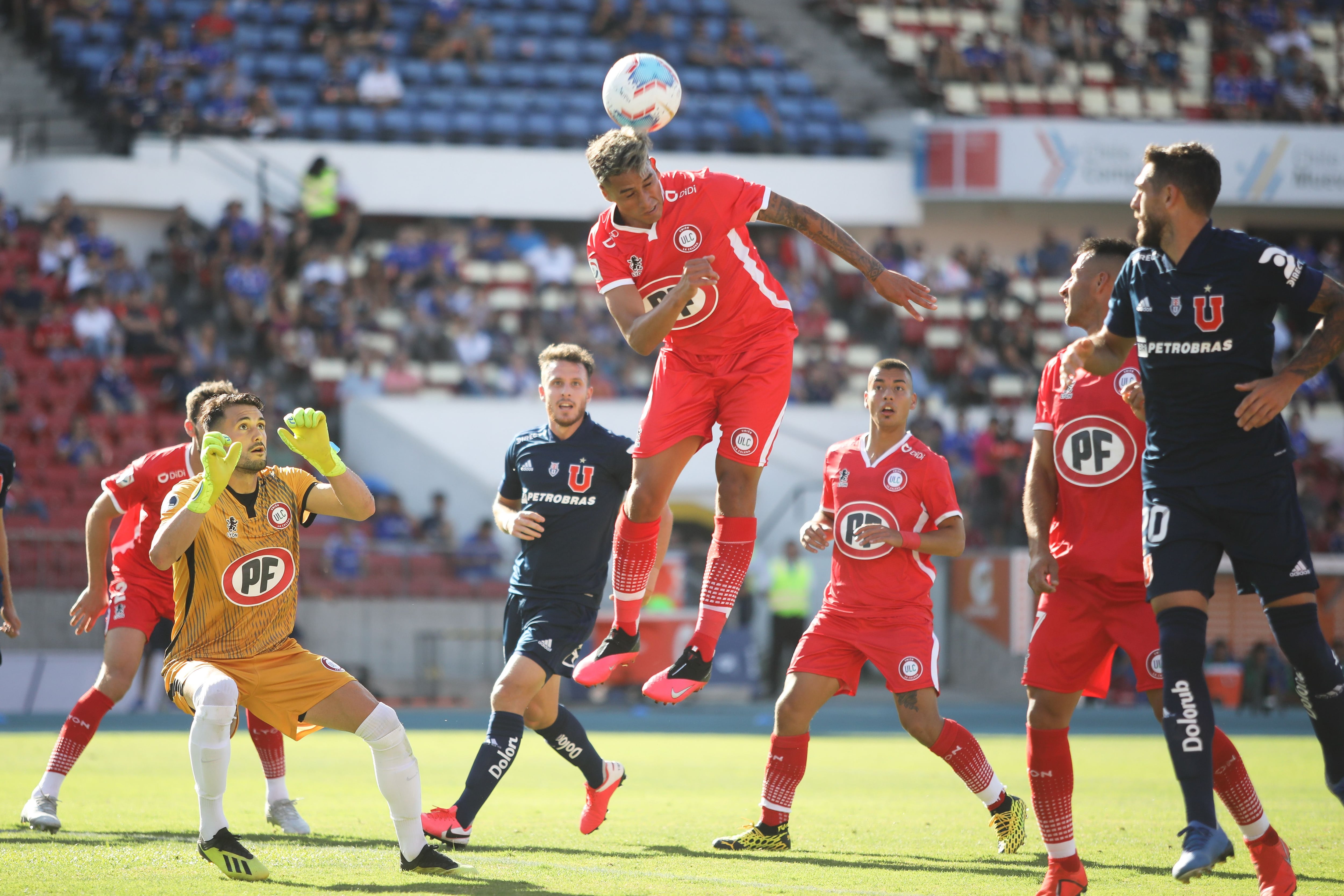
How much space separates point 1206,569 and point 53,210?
20493 millimetres

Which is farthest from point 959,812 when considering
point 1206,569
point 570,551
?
point 1206,569

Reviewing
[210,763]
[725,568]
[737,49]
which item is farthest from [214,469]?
[737,49]

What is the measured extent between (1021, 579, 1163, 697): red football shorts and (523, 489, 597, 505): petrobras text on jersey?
248cm

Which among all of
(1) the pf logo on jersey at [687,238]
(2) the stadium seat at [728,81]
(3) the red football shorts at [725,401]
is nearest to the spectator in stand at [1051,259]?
(2) the stadium seat at [728,81]

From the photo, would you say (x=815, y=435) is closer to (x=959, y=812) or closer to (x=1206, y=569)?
(x=959, y=812)

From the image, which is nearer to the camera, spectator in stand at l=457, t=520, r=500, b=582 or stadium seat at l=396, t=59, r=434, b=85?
spectator in stand at l=457, t=520, r=500, b=582

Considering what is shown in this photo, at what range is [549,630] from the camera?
7.50m

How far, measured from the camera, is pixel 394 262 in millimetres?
23484

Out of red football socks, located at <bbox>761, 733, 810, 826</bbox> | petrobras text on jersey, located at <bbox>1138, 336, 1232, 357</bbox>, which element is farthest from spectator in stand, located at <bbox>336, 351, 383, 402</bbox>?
petrobras text on jersey, located at <bbox>1138, 336, 1232, 357</bbox>

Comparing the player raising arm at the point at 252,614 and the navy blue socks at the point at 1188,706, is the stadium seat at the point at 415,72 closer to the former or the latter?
the player raising arm at the point at 252,614

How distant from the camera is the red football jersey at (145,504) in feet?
26.3

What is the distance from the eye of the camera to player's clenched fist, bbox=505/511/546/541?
24.6ft

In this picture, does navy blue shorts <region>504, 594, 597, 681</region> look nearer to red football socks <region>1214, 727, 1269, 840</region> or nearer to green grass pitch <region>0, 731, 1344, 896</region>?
green grass pitch <region>0, 731, 1344, 896</region>

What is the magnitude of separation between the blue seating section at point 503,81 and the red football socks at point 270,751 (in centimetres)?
1793
